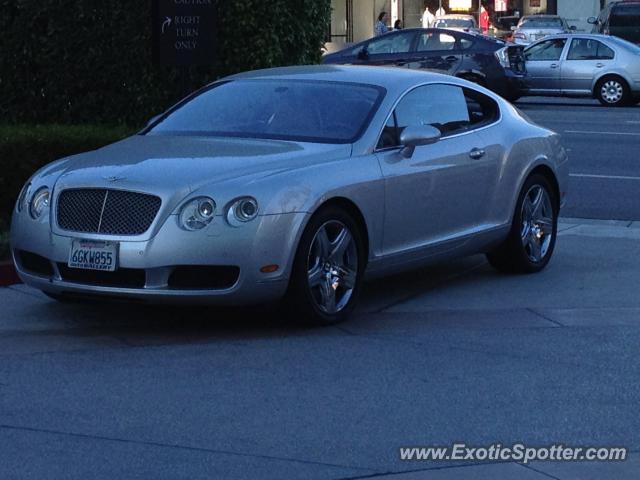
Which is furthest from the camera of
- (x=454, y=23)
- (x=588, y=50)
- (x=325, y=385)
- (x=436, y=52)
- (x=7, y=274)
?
(x=454, y=23)

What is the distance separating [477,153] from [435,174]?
580 millimetres

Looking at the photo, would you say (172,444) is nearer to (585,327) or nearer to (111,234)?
(111,234)

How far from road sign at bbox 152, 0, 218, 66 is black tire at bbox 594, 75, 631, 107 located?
57.5 feet

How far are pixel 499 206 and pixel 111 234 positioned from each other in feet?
10.2

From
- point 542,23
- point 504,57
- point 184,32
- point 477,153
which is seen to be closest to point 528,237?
point 477,153

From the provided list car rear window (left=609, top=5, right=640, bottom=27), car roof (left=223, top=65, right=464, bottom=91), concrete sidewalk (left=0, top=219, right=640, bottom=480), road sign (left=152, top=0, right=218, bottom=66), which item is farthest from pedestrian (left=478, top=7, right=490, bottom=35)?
concrete sidewalk (left=0, top=219, right=640, bottom=480)

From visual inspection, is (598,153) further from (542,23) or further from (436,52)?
(542,23)

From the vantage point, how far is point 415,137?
884 cm

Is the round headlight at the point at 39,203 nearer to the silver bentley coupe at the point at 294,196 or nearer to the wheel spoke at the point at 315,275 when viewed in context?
the silver bentley coupe at the point at 294,196

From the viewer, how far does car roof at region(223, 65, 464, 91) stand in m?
9.31

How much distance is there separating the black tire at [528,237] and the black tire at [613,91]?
62.0 ft

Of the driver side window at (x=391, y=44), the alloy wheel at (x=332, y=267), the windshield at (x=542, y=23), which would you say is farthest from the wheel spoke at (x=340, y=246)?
the windshield at (x=542, y=23)

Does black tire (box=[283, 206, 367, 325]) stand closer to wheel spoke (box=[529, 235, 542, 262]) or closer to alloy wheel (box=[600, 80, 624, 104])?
wheel spoke (box=[529, 235, 542, 262])

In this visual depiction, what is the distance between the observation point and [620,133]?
21.8 meters
